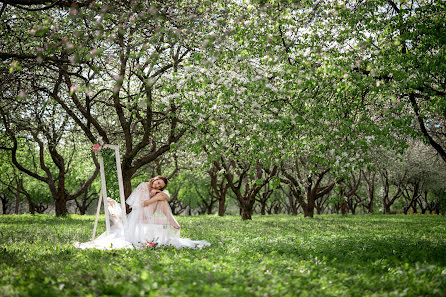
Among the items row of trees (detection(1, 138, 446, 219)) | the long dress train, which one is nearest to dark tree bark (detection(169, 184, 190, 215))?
row of trees (detection(1, 138, 446, 219))

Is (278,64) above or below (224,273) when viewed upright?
above

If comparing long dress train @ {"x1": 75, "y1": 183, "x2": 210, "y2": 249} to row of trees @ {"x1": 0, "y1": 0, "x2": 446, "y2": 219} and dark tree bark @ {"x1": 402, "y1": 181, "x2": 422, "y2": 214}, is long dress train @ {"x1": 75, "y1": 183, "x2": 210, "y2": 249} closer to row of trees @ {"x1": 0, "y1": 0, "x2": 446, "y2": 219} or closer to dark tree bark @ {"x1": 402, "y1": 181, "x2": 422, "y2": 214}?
row of trees @ {"x1": 0, "y1": 0, "x2": 446, "y2": 219}

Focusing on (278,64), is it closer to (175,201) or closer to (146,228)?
(146,228)

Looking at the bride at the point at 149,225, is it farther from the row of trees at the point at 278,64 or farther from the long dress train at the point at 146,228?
the row of trees at the point at 278,64

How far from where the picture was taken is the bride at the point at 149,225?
12273 mm

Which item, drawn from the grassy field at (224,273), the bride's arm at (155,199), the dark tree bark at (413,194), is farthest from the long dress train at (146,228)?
the dark tree bark at (413,194)

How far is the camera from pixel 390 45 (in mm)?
10805

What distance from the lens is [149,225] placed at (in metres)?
12.6

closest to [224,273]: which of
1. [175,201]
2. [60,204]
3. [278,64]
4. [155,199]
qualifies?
[155,199]

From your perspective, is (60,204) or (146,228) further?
(60,204)

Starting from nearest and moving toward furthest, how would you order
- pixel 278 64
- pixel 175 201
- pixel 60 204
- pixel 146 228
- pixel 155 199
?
pixel 146 228, pixel 278 64, pixel 155 199, pixel 60 204, pixel 175 201

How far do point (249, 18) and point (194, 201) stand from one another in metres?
51.3

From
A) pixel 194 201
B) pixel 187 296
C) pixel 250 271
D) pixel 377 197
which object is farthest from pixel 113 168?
pixel 377 197

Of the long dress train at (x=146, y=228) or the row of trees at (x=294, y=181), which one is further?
the row of trees at (x=294, y=181)
